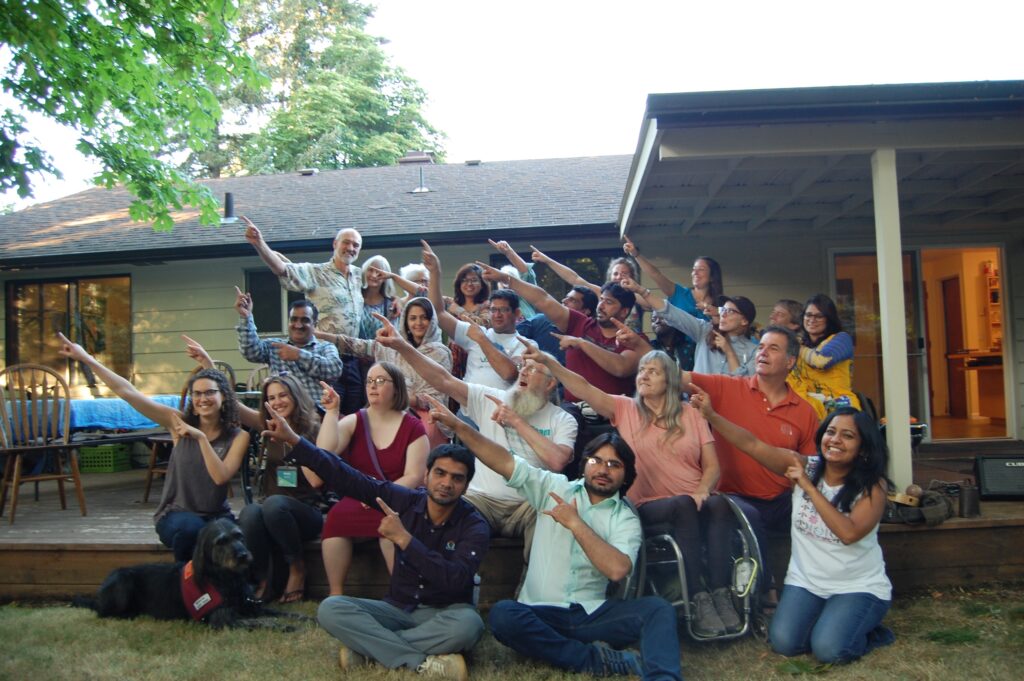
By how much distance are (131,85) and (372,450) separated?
17.8 ft

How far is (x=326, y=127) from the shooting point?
22.7 metres

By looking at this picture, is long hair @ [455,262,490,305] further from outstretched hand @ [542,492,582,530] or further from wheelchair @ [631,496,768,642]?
outstretched hand @ [542,492,582,530]

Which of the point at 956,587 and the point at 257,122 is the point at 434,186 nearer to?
the point at 956,587

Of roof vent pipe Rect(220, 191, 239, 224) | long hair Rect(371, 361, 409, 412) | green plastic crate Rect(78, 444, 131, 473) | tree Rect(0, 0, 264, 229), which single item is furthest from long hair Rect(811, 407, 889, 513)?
green plastic crate Rect(78, 444, 131, 473)

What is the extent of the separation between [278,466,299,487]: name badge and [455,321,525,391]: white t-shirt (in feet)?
4.14

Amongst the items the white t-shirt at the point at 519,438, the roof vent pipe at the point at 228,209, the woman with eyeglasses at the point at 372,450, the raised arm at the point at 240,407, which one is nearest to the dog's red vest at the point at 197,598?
the woman with eyeglasses at the point at 372,450

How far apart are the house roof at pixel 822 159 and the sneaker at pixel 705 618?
7.74ft

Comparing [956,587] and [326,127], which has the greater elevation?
[326,127]

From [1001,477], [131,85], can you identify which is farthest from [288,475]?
[131,85]

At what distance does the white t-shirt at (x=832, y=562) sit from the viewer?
359 cm

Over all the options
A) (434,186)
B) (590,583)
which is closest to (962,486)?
(590,583)

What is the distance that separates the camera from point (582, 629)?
347cm

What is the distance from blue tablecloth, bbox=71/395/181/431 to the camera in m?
7.43

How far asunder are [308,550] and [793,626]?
8.02 feet
